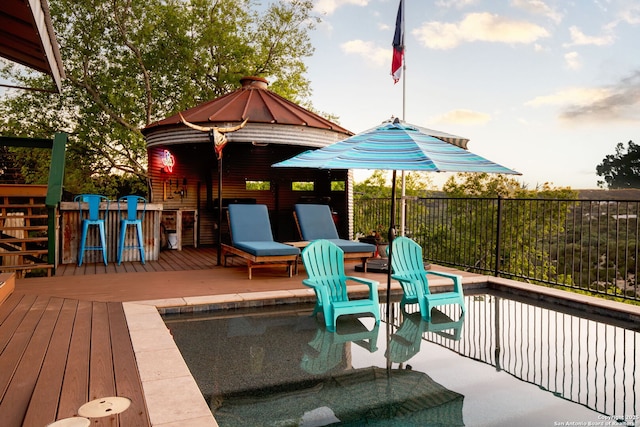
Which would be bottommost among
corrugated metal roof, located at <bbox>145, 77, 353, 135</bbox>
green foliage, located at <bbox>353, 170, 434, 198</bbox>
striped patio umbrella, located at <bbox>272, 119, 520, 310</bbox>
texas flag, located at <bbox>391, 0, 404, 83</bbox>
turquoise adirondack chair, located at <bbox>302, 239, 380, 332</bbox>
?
turquoise adirondack chair, located at <bbox>302, 239, 380, 332</bbox>

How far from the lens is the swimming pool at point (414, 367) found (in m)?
2.97

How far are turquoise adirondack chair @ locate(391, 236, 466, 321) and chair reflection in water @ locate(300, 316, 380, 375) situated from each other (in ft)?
2.14

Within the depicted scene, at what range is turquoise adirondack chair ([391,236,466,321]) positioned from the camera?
17.3 feet

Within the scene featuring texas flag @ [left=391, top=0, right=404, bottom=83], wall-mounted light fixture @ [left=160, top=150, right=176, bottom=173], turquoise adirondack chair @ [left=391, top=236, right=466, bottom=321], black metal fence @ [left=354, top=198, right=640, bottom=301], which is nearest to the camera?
turquoise adirondack chair @ [left=391, top=236, right=466, bottom=321]

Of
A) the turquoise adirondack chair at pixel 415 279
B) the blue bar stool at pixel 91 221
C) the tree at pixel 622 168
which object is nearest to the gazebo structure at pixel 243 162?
the blue bar stool at pixel 91 221

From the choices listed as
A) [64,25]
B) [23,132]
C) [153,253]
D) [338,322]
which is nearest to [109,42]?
[64,25]

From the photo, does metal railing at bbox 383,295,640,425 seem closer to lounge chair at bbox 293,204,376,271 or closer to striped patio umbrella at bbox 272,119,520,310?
striped patio umbrella at bbox 272,119,520,310

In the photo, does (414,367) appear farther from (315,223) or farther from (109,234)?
(109,234)

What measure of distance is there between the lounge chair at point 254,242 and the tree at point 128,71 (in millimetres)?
11684

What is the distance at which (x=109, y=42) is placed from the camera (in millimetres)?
18594

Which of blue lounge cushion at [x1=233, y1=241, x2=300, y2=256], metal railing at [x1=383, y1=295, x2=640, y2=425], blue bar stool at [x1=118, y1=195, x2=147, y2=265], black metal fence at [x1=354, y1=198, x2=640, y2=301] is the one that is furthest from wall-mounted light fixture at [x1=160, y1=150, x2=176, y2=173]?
metal railing at [x1=383, y1=295, x2=640, y2=425]

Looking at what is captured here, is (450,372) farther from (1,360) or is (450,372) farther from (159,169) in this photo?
(159,169)

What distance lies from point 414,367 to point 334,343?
0.88 metres

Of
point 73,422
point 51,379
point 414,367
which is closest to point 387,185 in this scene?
point 414,367
